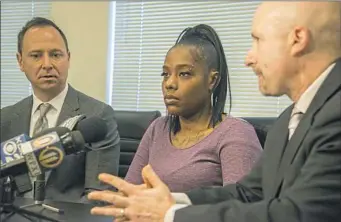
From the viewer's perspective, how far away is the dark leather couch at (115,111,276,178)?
3.70 feet

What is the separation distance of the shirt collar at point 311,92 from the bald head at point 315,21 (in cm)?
3

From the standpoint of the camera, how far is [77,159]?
2.70 feet

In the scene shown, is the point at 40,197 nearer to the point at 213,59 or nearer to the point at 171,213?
the point at 171,213

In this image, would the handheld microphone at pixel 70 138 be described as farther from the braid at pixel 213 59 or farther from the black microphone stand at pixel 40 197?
the braid at pixel 213 59

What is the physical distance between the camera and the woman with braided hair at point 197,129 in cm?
102

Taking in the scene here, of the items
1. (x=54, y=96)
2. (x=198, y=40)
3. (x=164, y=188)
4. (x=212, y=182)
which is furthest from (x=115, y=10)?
(x=164, y=188)

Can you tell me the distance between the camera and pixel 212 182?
102cm

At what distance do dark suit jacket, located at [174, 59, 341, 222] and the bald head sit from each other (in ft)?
0.13

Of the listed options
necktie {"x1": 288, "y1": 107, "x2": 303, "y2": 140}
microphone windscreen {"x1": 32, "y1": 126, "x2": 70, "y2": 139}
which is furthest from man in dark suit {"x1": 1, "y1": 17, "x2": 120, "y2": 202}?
necktie {"x1": 288, "y1": 107, "x2": 303, "y2": 140}

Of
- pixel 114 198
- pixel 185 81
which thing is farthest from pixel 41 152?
pixel 185 81

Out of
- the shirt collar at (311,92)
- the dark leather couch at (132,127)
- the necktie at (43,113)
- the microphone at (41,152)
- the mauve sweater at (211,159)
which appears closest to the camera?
the microphone at (41,152)

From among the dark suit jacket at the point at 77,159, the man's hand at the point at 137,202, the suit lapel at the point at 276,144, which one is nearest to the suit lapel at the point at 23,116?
the dark suit jacket at the point at 77,159

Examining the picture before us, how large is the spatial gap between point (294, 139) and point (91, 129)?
0.32 m

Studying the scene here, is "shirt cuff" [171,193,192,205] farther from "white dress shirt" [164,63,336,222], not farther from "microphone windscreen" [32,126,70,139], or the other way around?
"microphone windscreen" [32,126,70,139]
